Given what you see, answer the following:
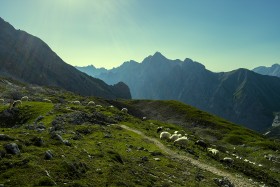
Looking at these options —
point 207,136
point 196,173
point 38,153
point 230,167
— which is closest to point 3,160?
point 38,153

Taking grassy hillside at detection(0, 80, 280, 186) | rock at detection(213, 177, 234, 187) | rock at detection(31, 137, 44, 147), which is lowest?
rock at detection(213, 177, 234, 187)

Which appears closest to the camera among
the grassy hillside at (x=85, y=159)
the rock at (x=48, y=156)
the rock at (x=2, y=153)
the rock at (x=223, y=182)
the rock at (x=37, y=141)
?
the grassy hillside at (x=85, y=159)

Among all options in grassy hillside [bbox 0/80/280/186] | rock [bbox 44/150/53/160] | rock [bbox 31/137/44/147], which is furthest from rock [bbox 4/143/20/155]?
rock [bbox 31/137/44/147]

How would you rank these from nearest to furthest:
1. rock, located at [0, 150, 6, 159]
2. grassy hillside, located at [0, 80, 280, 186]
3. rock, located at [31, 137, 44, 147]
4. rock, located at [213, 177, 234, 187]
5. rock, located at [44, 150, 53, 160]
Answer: grassy hillside, located at [0, 80, 280, 186] → rock, located at [0, 150, 6, 159] → rock, located at [44, 150, 53, 160] → rock, located at [31, 137, 44, 147] → rock, located at [213, 177, 234, 187]

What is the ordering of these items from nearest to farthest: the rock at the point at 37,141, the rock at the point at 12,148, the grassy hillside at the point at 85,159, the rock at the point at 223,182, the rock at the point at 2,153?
the grassy hillside at the point at 85,159
the rock at the point at 2,153
the rock at the point at 12,148
the rock at the point at 37,141
the rock at the point at 223,182

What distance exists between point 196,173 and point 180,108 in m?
112

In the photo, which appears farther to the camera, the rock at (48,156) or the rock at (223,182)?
the rock at (223,182)

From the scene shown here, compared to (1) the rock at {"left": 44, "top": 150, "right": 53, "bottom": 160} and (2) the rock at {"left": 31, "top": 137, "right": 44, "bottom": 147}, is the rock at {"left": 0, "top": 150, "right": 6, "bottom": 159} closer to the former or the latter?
(1) the rock at {"left": 44, "top": 150, "right": 53, "bottom": 160}

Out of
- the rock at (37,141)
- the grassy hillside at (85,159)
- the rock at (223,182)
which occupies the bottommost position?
the rock at (223,182)

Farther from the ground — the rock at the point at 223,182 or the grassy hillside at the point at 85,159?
the grassy hillside at the point at 85,159

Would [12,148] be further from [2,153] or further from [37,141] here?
[37,141]

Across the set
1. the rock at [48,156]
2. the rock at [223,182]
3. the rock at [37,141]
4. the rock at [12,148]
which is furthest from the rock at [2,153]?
the rock at [223,182]

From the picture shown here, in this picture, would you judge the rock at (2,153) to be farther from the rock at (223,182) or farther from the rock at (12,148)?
the rock at (223,182)

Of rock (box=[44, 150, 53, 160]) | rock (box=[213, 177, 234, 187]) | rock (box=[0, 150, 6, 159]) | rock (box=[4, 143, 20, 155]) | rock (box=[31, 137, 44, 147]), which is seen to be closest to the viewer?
rock (box=[0, 150, 6, 159])
